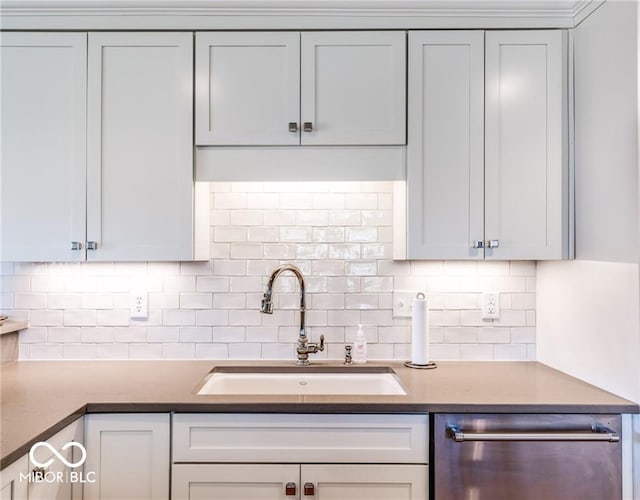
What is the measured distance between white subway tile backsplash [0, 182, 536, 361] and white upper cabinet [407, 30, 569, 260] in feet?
1.04

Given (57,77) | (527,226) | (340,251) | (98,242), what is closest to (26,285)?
(98,242)

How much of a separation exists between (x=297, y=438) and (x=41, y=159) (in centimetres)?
143

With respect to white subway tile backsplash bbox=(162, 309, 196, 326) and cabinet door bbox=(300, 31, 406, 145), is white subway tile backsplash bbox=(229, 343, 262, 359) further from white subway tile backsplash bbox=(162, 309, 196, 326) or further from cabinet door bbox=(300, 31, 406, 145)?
cabinet door bbox=(300, 31, 406, 145)

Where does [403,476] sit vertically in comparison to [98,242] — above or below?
below

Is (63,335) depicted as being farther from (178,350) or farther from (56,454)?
(56,454)

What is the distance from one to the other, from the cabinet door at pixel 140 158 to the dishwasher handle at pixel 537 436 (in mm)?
1176

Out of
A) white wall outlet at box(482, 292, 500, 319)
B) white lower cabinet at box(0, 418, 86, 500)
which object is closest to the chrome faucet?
white wall outlet at box(482, 292, 500, 319)

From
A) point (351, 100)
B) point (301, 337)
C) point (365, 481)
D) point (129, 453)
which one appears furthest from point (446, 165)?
point (129, 453)

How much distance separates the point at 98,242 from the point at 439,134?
139 centimetres

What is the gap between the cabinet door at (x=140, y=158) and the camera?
1.82m

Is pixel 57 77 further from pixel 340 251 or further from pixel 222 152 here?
pixel 340 251

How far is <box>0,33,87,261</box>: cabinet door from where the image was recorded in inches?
71.7

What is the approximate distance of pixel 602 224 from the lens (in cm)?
164

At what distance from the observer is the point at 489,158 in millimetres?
1817
